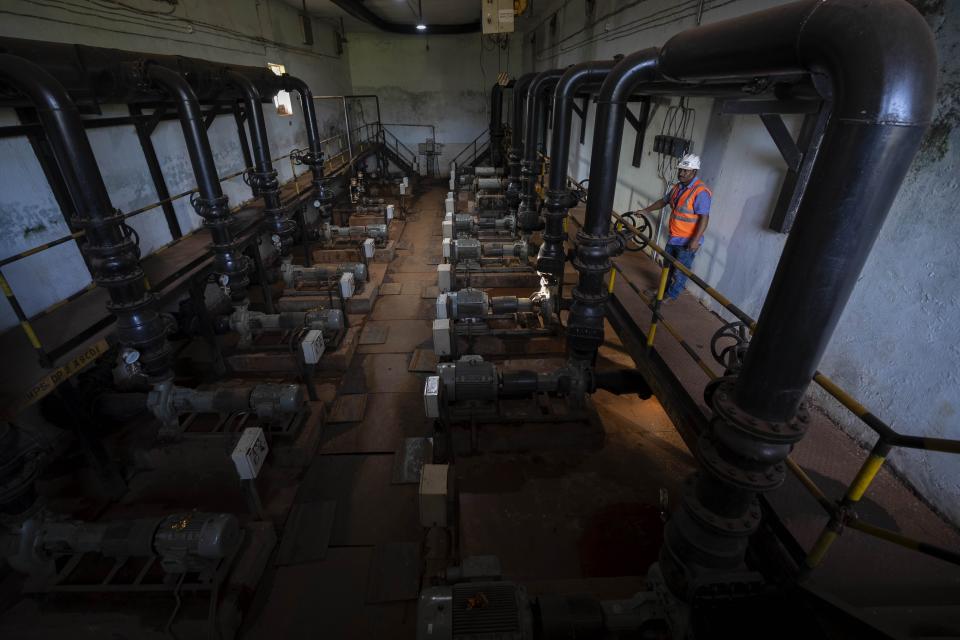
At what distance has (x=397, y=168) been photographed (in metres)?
19.3

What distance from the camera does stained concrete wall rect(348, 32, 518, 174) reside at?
17.8 m

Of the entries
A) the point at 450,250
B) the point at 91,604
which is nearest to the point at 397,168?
the point at 450,250

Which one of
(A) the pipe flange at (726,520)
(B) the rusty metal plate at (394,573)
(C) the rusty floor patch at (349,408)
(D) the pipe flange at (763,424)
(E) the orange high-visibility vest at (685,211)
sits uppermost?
(E) the orange high-visibility vest at (685,211)

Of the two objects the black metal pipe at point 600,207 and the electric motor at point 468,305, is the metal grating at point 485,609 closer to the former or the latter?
the black metal pipe at point 600,207

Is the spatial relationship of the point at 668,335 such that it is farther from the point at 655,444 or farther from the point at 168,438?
the point at 168,438

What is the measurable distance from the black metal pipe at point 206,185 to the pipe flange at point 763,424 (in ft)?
19.2

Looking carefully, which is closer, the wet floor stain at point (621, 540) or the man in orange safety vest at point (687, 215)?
the wet floor stain at point (621, 540)

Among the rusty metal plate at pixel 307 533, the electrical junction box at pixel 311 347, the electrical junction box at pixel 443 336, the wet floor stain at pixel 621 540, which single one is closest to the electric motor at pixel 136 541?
the rusty metal plate at pixel 307 533

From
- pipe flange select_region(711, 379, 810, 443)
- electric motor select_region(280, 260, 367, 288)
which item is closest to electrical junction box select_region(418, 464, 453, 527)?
pipe flange select_region(711, 379, 810, 443)

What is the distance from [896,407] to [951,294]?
78 centimetres

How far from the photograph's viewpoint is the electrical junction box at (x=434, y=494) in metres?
2.81

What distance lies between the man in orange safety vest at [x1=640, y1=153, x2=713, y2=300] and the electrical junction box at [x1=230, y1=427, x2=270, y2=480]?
417 centimetres

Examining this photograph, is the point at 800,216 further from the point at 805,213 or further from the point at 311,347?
the point at 311,347

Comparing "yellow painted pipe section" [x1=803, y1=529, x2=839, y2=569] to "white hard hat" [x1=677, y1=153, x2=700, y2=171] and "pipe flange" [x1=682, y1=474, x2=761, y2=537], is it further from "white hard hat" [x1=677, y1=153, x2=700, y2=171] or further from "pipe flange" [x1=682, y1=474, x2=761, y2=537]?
"white hard hat" [x1=677, y1=153, x2=700, y2=171]
